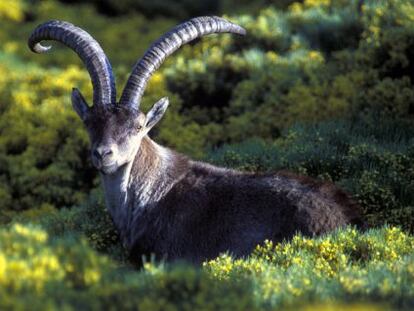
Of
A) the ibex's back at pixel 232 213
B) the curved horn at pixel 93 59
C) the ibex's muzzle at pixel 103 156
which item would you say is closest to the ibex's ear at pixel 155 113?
the curved horn at pixel 93 59

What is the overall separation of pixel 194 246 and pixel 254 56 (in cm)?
687

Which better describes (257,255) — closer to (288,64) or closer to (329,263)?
(329,263)

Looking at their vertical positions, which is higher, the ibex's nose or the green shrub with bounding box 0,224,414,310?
the ibex's nose

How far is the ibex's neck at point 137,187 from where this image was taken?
8539 millimetres

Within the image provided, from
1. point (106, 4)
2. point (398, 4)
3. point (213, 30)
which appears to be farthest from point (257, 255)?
point (106, 4)

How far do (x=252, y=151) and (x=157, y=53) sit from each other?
287 centimetres

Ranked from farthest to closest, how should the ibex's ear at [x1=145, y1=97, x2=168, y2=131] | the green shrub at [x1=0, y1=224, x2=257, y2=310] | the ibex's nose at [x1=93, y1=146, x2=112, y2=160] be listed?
the ibex's ear at [x1=145, y1=97, x2=168, y2=131] < the ibex's nose at [x1=93, y1=146, x2=112, y2=160] < the green shrub at [x1=0, y1=224, x2=257, y2=310]

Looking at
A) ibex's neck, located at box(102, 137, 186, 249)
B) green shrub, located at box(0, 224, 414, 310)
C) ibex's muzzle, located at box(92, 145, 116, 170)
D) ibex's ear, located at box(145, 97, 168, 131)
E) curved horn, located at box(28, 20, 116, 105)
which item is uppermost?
curved horn, located at box(28, 20, 116, 105)

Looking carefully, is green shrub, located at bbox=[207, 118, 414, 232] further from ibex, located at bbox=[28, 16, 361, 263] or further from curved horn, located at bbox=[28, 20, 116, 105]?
curved horn, located at bbox=[28, 20, 116, 105]

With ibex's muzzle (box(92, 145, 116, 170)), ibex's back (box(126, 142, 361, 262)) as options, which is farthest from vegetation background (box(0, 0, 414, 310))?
ibex's muzzle (box(92, 145, 116, 170))

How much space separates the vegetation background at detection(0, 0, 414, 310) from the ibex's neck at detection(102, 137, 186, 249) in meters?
0.59

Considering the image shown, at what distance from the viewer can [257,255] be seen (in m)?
7.42

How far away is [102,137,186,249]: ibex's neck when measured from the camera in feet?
28.0

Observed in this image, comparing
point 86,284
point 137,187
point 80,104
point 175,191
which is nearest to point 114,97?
point 80,104
